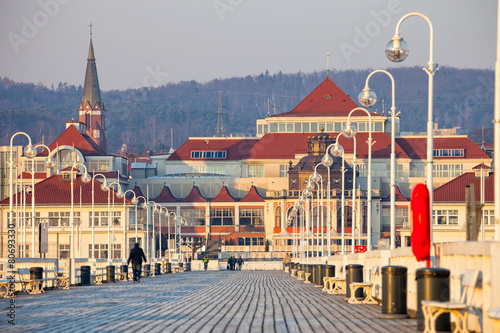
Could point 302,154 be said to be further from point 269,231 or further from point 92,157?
point 92,157

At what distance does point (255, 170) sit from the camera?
18438 cm

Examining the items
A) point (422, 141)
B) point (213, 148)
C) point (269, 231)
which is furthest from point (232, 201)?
point (422, 141)

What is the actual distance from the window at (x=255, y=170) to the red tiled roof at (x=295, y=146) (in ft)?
6.09

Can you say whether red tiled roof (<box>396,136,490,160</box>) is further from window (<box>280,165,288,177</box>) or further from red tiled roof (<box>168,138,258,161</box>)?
red tiled roof (<box>168,138,258,161</box>)

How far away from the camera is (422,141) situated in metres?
189

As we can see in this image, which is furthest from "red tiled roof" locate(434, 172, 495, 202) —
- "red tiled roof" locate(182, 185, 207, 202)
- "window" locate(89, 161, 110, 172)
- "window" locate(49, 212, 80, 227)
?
"window" locate(89, 161, 110, 172)

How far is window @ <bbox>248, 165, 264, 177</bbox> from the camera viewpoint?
183625 millimetres

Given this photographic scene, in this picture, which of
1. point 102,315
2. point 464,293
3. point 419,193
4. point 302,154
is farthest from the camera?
point 302,154

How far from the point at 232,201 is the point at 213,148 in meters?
24.3

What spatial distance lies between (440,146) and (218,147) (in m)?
42.1

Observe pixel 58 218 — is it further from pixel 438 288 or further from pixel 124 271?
pixel 438 288

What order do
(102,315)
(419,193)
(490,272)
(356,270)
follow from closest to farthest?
(490,272) < (419,193) < (102,315) < (356,270)

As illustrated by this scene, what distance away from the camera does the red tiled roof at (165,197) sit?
17325cm

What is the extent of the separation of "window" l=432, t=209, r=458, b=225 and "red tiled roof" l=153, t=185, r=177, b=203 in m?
57.4
